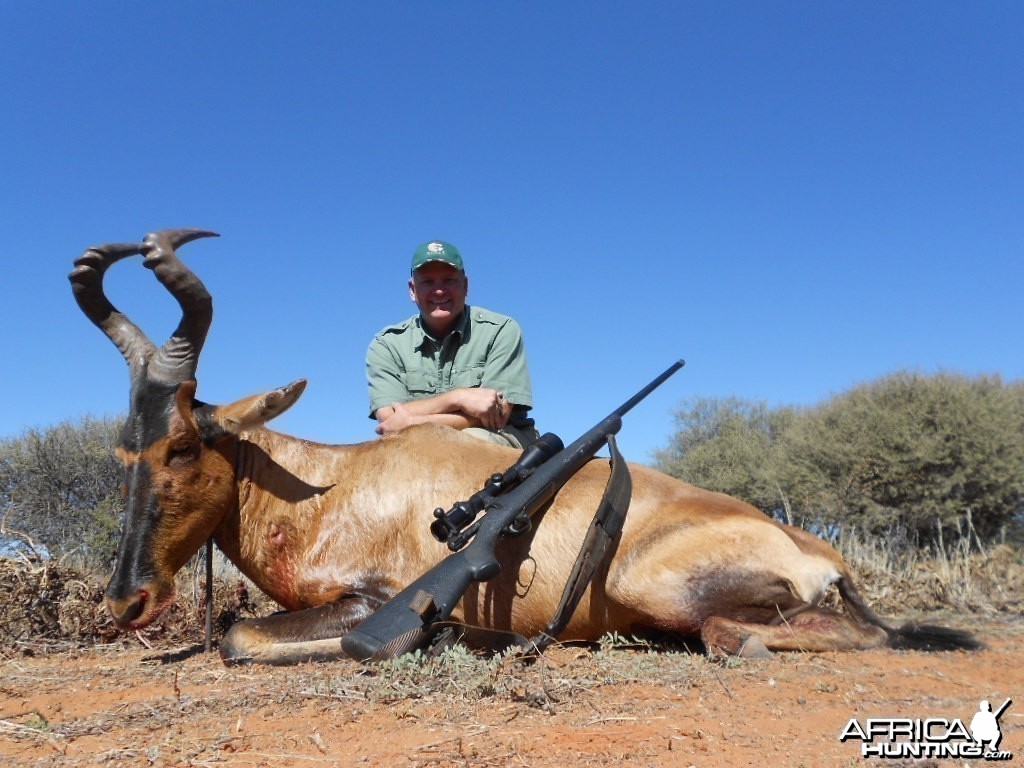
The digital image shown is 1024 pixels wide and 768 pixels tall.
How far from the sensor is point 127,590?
4.33m

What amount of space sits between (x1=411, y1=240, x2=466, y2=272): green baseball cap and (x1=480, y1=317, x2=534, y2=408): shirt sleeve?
64cm

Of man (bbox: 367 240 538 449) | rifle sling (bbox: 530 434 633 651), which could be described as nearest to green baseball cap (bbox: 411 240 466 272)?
man (bbox: 367 240 538 449)

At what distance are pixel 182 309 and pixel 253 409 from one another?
69 cm

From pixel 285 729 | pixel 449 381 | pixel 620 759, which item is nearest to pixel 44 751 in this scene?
pixel 285 729

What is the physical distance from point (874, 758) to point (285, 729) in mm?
1929

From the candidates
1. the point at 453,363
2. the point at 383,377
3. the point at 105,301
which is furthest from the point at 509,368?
the point at 105,301

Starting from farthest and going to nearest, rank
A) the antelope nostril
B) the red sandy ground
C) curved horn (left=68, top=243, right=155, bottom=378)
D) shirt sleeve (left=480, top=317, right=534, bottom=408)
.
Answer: shirt sleeve (left=480, top=317, right=534, bottom=408), curved horn (left=68, top=243, right=155, bottom=378), the antelope nostril, the red sandy ground

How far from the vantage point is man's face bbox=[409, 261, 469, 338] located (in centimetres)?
642

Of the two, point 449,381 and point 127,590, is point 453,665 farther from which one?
point 449,381

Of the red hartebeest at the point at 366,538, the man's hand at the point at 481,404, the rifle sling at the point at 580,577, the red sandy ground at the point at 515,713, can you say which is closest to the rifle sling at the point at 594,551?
the rifle sling at the point at 580,577

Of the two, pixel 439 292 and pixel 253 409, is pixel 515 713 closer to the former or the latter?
pixel 253 409

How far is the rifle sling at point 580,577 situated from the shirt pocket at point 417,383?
2.25m

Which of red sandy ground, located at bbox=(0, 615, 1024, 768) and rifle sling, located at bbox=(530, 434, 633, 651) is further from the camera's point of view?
rifle sling, located at bbox=(530, 434, 633, 651)

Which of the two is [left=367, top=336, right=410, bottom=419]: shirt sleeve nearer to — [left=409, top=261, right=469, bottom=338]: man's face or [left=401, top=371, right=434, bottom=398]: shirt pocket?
[left=401, top=371, right=434, bottom=398]: shirt pocket
